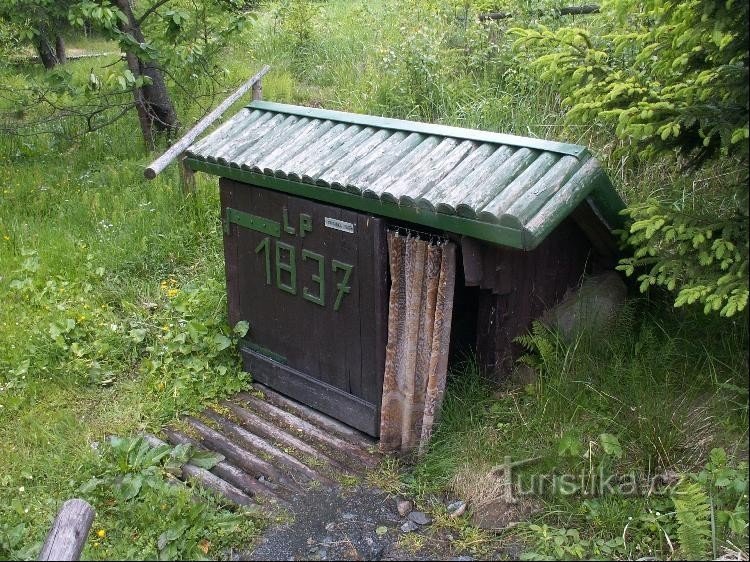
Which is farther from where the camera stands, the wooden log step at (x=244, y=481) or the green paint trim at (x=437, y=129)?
the wooden log step at (x=244, y=481)

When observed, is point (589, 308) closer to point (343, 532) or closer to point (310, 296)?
point (310, 296)

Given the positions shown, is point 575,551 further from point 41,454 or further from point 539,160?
point 41,454

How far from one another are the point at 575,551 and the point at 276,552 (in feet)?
4.74

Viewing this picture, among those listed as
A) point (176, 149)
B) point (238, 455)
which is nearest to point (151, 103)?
point (176, 149)

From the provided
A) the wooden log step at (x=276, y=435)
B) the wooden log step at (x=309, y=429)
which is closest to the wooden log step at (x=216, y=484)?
the wooden log step at (x=276, y=435)

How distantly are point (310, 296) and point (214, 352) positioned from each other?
3.75ft

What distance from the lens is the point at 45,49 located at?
11.0 meters

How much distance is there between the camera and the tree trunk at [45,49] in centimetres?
948

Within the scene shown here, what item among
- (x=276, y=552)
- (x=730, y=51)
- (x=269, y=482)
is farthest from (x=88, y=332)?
(x=730, y=51)

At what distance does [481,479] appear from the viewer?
411 cm

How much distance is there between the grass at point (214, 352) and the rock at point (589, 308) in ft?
0.32

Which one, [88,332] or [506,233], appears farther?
[88,332]

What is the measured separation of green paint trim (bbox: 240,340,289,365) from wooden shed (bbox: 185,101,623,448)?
2 cm

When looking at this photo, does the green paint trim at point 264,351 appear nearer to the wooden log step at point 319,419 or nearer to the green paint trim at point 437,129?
the wooden log step at point 319,419
